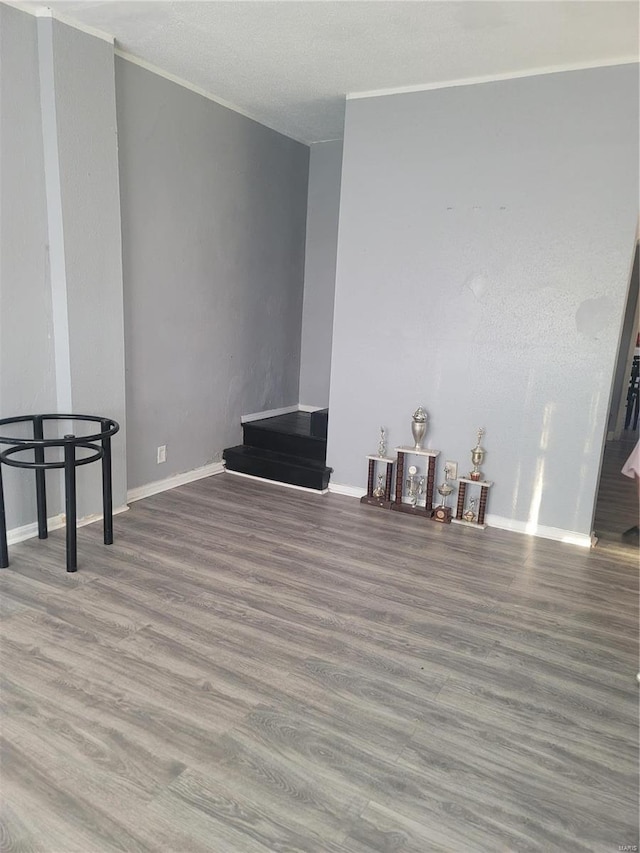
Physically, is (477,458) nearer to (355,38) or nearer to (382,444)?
(382,444)

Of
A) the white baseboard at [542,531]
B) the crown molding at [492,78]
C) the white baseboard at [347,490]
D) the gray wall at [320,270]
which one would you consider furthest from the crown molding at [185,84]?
the white baseboard at [542,531]

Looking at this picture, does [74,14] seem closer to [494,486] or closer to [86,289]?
[86,289]

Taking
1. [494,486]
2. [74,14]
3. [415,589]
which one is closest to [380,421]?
[494,486]

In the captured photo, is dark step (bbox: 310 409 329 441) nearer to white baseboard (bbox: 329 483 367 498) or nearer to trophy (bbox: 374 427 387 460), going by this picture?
white baseboard (bbox: 329 483 367 498)

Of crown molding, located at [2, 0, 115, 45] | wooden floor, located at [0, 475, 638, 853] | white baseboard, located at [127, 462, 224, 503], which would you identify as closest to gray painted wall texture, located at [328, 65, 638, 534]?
wooden floor, located at [0, 475, 638, 853]

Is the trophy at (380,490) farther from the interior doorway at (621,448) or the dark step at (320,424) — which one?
the interior doorway at (621,448)

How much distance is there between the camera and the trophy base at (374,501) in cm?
388

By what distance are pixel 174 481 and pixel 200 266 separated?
1438mm

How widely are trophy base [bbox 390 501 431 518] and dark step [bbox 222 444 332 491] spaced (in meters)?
0.55

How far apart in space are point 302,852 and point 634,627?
1.76m

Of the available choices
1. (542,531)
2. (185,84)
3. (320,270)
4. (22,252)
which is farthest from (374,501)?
(185,84)

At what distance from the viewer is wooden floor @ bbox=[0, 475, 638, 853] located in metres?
1.52

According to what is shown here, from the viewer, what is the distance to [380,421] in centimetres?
394

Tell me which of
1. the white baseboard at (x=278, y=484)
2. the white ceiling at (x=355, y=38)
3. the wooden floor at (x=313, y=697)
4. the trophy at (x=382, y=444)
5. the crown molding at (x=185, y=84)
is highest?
the crown molding at (x=185, y=84)
